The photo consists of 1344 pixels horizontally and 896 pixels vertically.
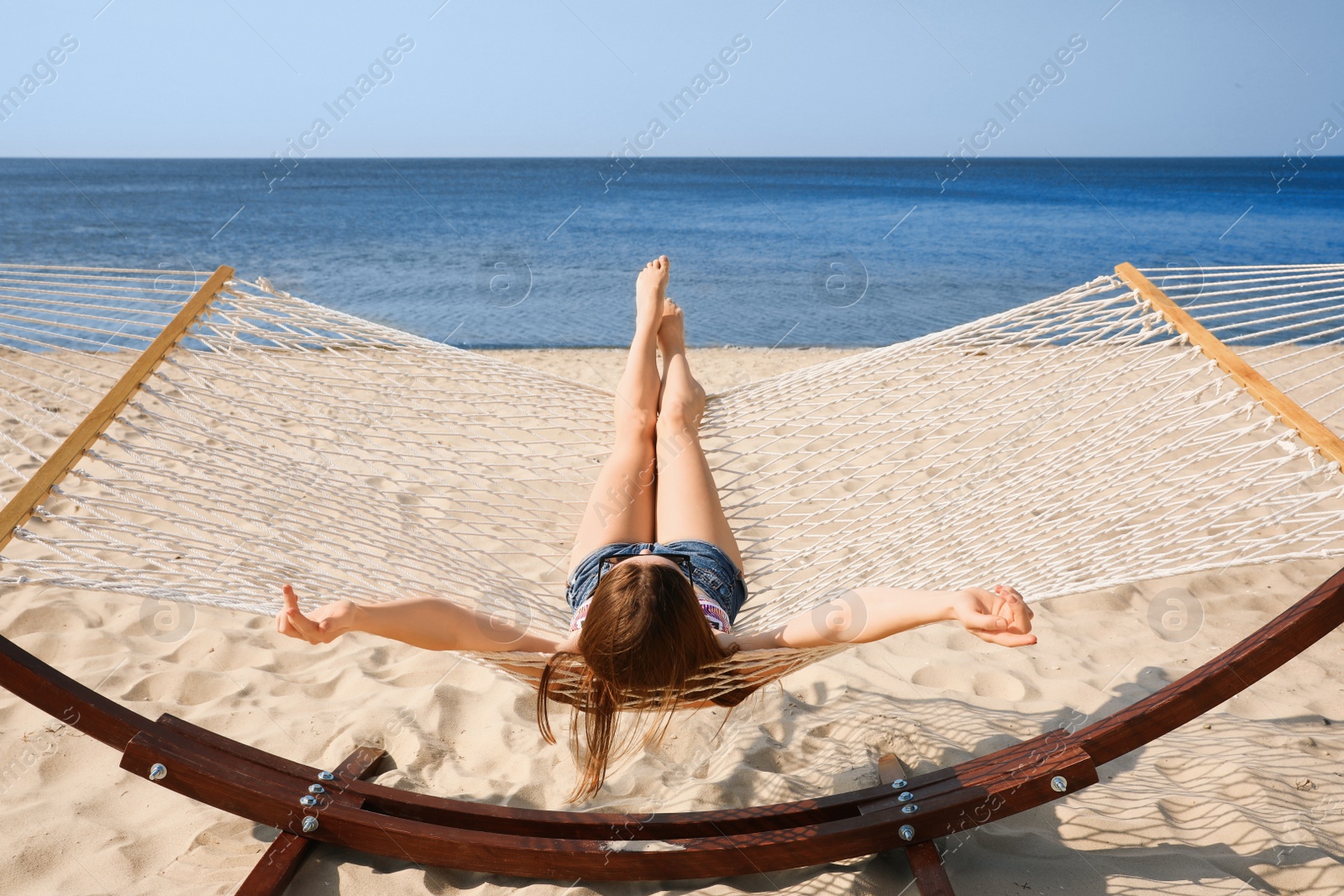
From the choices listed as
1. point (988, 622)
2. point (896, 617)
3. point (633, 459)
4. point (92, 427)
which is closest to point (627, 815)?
point (896, 617)

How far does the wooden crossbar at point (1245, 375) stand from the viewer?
146 centimetres

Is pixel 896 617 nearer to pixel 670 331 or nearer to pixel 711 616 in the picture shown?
pixel 711 616

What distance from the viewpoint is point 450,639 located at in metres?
1.32

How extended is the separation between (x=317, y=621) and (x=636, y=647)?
1.44 feet

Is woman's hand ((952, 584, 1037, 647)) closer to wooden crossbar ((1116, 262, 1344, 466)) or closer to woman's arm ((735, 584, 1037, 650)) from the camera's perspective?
woman's arm ((735, 584, 1037, 650))

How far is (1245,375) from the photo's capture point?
175 centimetres

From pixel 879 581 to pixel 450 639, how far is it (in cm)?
76

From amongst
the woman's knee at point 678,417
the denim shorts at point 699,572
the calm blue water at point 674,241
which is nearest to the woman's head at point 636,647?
the denim shorts at point 699,572

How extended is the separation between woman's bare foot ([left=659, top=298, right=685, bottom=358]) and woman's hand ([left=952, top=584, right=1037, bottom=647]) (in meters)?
1.27

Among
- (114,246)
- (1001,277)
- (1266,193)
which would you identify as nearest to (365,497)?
(1001,277)

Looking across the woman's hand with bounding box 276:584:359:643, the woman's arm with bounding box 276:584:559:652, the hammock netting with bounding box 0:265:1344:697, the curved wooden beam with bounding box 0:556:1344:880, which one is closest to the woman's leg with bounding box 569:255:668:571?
the hammock netting with bounding box 0:265:1344:697

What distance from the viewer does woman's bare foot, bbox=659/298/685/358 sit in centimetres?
227

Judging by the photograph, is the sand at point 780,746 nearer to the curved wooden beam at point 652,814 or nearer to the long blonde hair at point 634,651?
the curved wooden beam at point 652,814

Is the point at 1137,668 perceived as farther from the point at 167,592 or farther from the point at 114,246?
the point at 114,246
